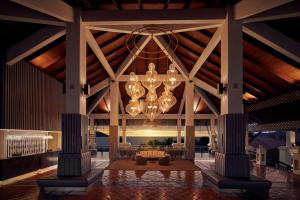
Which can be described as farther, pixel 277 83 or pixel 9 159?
pixel 277 83

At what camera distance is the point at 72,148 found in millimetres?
7523

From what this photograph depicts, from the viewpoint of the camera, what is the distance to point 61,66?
11.1 metres

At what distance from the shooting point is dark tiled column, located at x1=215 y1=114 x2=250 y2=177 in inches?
280

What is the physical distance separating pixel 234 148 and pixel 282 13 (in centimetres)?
306

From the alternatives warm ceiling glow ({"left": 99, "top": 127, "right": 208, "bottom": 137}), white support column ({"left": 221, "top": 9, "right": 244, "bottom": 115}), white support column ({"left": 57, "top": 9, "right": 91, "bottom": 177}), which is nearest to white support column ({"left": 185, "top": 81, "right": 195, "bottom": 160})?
white support column ({"left": 221, "top": 9, "right": 244, "bottom": 115})

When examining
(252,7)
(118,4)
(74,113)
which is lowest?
(74,113)

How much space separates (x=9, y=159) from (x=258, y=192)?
19.8 ft

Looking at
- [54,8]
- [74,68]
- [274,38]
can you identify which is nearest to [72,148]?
[74,68]

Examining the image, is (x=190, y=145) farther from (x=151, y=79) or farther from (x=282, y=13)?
(x=282, y=13)

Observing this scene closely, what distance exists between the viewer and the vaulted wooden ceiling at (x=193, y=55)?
7621mm

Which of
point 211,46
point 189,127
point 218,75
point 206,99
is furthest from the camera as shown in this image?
point 206,99

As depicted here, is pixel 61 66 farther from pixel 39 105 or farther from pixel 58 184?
pixel 58 184

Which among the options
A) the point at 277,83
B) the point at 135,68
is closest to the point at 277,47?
the point at 277,83

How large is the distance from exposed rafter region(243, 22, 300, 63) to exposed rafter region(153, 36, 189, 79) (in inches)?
174
